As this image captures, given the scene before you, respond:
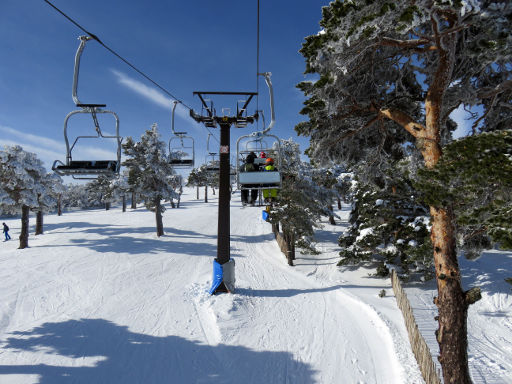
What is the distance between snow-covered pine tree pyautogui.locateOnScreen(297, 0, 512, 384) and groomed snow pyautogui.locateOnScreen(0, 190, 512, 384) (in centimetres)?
346

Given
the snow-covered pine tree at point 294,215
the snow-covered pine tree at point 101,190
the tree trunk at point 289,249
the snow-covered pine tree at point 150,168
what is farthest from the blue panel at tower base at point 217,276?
the snow-covered pine tree at point 101,190

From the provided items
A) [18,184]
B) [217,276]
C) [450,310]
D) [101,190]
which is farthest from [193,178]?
[450,310]

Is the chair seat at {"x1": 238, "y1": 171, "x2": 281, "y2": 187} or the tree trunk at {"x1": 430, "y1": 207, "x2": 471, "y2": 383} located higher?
the chair seat at {"x1": 238, "y1": 171, "x2": 281, "y2": 187}

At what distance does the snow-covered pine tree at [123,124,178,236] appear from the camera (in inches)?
939

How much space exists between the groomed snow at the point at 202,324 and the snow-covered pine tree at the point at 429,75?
346 cm

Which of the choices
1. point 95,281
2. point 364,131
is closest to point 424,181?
point 364,131

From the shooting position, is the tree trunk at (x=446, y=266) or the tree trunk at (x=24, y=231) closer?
the tree trunk at (x=446, y=266)

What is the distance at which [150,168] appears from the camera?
23750mm

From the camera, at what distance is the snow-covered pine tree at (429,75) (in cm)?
494

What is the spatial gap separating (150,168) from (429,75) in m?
22.0

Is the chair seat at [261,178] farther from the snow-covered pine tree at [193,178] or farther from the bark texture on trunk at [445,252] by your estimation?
the snow-covered pine tree at [193,178]

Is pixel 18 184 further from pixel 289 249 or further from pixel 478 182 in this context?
pixel 478 182

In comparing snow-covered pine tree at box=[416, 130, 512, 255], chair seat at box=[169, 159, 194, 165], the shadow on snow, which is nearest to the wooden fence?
the shadow on snow

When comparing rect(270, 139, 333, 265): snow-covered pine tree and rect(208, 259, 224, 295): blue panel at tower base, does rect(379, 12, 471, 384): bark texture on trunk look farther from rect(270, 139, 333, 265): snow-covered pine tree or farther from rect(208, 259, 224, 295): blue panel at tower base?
rect(270, 139, 333, 265): snow-covered pine tree
